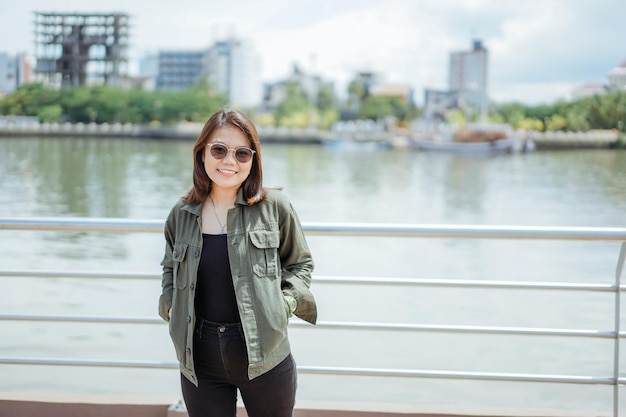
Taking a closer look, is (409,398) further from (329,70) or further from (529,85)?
(329,70)

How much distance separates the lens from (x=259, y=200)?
4.77 feet

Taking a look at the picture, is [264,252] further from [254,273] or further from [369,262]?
[369,262]

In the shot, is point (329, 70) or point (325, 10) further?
point (325, 10)

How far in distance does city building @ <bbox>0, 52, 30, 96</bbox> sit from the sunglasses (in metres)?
24.9

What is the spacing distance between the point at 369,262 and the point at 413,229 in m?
20.4

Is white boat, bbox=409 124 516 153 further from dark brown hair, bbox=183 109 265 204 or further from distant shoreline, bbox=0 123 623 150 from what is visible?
dark brown hair, bbox=183 109 265 204

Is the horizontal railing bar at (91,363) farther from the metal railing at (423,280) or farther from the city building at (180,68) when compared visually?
the city building at (180,68)

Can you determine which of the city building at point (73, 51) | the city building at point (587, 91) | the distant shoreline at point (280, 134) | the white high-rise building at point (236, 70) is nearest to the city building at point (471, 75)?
the distant shoreline at point (280, 134)

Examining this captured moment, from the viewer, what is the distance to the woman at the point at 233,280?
141 cm

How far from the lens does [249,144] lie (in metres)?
1.46

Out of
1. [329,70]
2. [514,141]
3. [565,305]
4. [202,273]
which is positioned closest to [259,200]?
[202,273]

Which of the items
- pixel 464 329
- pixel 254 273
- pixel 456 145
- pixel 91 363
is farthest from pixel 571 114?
pixel 254 273

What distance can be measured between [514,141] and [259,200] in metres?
40.2

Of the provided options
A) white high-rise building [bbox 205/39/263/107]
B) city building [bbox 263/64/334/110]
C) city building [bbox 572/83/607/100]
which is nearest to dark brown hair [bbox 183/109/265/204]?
city building [bbox 572/83/607/100]
